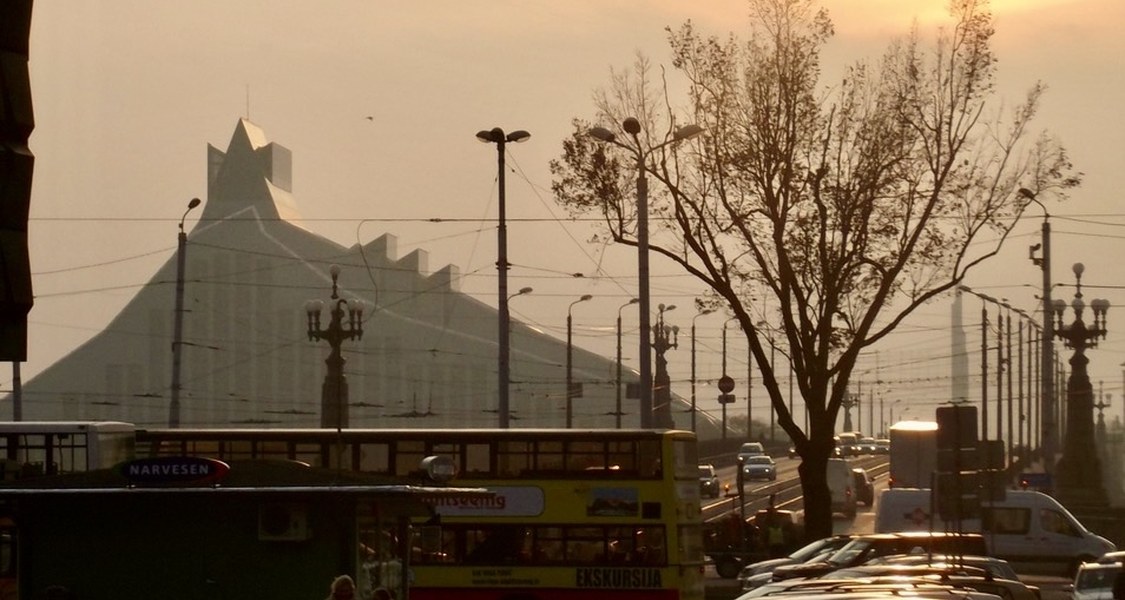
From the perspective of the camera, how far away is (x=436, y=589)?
2852cm

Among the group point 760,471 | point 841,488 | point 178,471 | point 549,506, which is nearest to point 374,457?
point 549,506

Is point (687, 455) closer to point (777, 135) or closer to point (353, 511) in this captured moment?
point (777, 135)

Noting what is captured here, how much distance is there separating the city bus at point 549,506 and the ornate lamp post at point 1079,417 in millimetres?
34602

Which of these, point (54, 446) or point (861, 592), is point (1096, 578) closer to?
point (54, 446)

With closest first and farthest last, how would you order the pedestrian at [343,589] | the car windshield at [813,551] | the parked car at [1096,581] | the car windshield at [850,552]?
1. the pedestrian at [343,589]
2. the parked car at [1096,581]
3. the car windshield at [850,552]
4. the car windshield at [813,551]

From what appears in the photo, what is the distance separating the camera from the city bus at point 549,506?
27.7 m

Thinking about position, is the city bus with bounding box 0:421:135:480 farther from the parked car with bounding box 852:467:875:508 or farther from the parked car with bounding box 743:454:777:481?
the parked car with bounding box 743:454:777:481

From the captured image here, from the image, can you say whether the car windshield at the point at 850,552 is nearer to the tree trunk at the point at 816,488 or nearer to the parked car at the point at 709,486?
the tree trunk at the point at 816,488

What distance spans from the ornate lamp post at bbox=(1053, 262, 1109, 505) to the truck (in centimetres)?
574

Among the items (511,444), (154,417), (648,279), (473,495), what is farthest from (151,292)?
(473,495)

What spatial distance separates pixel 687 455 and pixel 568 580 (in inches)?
104

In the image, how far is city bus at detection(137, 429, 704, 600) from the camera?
2772cm

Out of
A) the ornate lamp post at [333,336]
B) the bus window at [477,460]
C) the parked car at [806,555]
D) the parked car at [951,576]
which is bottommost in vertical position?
the parked car at [806,555]

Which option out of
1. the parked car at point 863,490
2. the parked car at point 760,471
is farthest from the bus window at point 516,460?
the parked car at point 760,471
